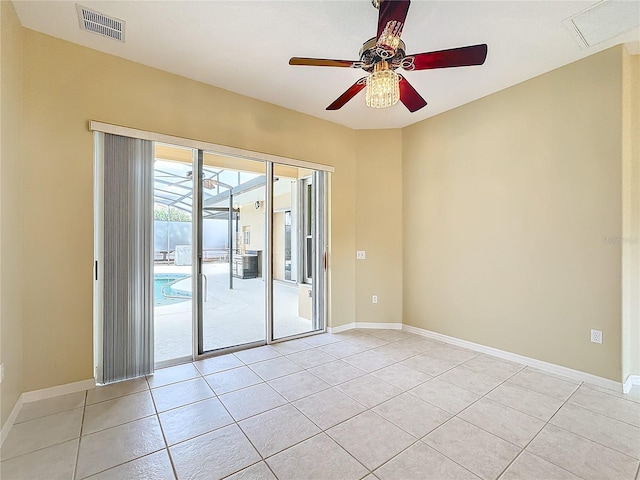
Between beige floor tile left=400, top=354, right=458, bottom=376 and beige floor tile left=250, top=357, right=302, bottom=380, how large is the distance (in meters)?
1.19

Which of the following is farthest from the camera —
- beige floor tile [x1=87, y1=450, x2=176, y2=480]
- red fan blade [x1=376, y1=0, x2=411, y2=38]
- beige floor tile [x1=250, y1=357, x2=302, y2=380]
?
beige floor tile [x1=250, y1=357, x2=302, y2=380]

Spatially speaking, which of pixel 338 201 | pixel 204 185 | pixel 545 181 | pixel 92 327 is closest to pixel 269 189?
pixel 204 185

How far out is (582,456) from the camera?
1.81 meters

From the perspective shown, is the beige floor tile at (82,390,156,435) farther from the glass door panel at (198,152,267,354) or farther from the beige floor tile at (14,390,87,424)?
the glass door panel at (198,152,267,354)

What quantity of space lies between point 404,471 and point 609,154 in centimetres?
309

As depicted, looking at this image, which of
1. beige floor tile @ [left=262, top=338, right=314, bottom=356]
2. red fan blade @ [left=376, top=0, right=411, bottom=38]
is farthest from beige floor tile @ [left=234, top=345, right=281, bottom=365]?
red fan blade @ [left=376, top=0, right=411, bottom=38]

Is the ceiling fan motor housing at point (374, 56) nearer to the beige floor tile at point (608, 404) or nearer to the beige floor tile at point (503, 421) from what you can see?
the beige floor tile at point (503, 421)

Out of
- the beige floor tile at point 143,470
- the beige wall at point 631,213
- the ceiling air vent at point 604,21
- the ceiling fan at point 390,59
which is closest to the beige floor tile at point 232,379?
the beige floor tile at point 143,470

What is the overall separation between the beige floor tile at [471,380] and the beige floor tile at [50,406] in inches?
124

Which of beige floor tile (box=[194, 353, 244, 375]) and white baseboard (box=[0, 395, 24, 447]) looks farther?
beige floor tile (box=[194, 353, 244, 375])

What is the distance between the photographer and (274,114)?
374cm

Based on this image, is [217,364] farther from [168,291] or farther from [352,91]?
[352,91]

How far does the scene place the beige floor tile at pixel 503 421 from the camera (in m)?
2.00

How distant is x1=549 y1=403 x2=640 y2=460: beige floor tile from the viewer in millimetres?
1913
